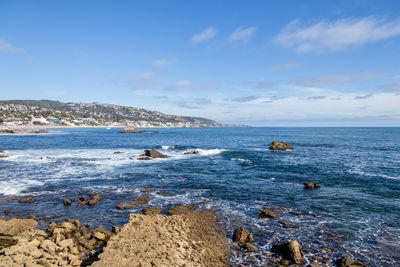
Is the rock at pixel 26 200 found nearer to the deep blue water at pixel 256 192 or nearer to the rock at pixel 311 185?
the deep blue water at pixel 256 192

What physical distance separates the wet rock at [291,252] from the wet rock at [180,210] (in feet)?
29.3

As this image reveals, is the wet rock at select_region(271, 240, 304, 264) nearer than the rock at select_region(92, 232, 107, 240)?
Yes

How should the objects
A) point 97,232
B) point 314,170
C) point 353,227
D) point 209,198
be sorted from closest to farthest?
point 97,232 → point 353,227 → point 209,198 → point 314,170

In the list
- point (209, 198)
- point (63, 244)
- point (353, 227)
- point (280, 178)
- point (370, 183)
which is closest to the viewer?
point (63, 244)

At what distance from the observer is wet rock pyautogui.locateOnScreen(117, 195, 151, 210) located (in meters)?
26.5

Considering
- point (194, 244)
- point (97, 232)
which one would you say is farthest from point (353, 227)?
point (97, 232)

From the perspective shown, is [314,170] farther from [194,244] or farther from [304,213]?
[194,244]

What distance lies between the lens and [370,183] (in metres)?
37.0

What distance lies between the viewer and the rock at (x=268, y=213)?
80.4 feet

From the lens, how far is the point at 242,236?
1983 centimetres

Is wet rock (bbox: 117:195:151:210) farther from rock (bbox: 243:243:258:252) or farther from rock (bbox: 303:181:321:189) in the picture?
rock (bbox: 303:181:321:189)

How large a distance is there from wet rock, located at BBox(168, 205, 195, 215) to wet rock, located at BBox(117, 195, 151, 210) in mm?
3715

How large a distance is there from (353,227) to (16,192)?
32.4 meters

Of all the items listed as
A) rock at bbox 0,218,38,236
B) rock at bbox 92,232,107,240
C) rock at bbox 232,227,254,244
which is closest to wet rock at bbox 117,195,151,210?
rock at bbox 92,232,107,240
